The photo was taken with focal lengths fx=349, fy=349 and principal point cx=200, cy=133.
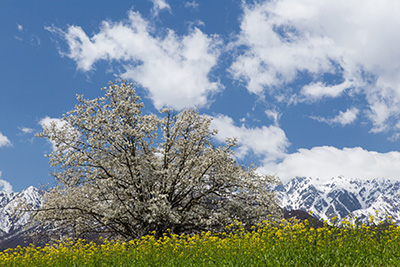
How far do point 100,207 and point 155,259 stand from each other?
47.1 feet

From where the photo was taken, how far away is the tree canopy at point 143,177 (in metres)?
23.0

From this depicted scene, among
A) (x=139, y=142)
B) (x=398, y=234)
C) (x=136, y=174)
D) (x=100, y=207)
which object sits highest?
(x=139, y=142)

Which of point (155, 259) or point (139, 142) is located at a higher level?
point (139, 142)

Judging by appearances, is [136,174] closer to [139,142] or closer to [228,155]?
[139,142]

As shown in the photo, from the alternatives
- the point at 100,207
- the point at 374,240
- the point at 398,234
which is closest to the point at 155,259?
the point at 374,240

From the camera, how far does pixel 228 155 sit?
25.2m

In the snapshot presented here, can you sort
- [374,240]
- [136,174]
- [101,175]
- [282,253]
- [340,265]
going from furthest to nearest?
[101,175]
[136,174]
[374,240]
[282,253]
[340,265]

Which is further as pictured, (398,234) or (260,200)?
(260,200)

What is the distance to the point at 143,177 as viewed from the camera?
2322 centimetres

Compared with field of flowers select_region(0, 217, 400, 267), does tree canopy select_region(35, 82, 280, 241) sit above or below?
above

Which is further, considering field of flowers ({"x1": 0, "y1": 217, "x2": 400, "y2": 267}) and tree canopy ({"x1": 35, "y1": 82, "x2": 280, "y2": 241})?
tree canopy ({"x1": 35, "y1": 82, "x2": 280, "y2": 241})

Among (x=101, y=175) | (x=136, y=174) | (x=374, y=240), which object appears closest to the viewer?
(x=374, y=240)

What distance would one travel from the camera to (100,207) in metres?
23.6

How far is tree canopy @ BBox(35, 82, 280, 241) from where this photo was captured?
22969 millimetres
